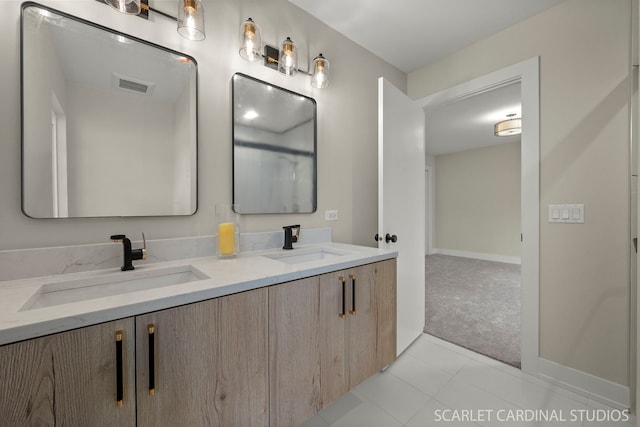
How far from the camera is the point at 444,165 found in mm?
6059

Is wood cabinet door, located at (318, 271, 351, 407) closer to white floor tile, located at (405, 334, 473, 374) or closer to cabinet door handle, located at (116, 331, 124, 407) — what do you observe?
cabinet door handle, located at (116, 331, 124, 407)

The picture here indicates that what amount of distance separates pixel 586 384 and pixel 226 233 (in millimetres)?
2264

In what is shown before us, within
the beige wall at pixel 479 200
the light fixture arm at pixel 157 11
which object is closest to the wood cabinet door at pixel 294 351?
the light fixture arm at pixel 157 11

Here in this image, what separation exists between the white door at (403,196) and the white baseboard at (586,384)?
2.69 ft

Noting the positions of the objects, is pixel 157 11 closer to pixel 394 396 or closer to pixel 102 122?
pixel 102 122

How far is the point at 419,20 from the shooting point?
183 centimetres

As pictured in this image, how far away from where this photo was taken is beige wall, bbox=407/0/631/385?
1.47m

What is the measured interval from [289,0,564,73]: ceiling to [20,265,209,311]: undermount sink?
5.86 feet

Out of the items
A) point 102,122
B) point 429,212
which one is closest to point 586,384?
point 102,122

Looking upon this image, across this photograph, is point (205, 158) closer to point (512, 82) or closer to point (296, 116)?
point (296, 116)

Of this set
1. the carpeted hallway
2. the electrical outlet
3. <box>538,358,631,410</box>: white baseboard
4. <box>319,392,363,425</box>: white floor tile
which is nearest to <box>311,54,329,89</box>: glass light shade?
the electrical outlet

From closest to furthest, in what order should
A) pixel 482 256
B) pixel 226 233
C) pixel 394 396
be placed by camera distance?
pixel 226 233 < pixel 394 396 < pixel 482 256

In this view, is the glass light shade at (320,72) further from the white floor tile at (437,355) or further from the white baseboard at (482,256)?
the white baseboard at (482,256)

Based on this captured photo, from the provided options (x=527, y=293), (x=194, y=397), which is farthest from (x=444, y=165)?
(x=194, y=397)
